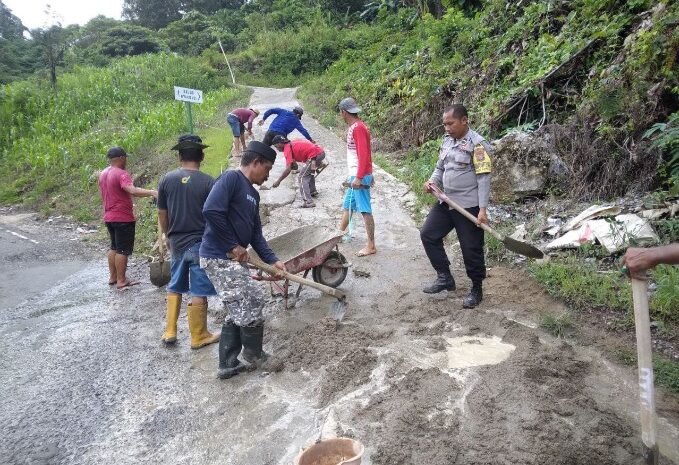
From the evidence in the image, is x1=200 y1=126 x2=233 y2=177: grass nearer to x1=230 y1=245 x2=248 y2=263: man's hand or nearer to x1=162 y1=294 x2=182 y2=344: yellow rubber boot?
x1=162 y1=294 x2=182 y2=344: yellow rubber boot

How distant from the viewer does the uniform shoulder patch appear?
4.39m

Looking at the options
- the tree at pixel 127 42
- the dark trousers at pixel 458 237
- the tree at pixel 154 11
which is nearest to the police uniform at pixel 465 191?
the dark trousers at pixel 458 237

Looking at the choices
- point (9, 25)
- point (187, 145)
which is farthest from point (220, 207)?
point (9, 25)

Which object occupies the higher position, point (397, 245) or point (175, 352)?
point (397, 245)

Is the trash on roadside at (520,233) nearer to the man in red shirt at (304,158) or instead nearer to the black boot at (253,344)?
the black boot at (253,344)

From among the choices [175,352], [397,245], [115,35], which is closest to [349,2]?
[115,35]

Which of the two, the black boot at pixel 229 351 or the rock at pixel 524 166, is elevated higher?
the rock at pixel 524 166

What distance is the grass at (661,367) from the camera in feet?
11.3

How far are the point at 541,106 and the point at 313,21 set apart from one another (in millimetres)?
28826

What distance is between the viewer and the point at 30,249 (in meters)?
9.26

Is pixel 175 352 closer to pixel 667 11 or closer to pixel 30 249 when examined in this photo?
pixel 30 249

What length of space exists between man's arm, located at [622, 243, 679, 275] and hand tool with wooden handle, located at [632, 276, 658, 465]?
0.08m

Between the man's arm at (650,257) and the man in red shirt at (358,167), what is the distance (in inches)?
144

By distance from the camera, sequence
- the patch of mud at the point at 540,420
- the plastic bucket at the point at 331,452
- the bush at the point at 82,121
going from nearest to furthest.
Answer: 1. the plastic bucket at the point at 331,452
2. the patch of mud at the point at 540,420
3. the bush at the point at 82,121
